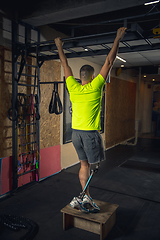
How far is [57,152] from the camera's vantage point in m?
4.80

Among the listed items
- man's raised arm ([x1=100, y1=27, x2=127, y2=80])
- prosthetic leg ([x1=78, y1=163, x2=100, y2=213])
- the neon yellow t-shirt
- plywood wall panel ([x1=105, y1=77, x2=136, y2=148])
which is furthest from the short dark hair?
plywood wall panel ([x1=105, y1=77, x2=136, y2=148])

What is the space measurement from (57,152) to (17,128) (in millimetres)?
1376

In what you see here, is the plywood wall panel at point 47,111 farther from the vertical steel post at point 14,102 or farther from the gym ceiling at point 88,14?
the vertical steel post at point 14,102

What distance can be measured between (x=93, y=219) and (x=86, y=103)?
4.12 ft

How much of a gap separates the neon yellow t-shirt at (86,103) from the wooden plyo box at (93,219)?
99cm

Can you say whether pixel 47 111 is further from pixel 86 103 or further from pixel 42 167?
pixel 86 103

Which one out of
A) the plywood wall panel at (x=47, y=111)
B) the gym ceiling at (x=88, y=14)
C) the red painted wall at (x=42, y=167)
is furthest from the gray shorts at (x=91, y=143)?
the plywood wall panel at (x=47, y=111)

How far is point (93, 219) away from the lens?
232 centimetres

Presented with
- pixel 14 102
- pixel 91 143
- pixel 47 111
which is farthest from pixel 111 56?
pixel 47 111

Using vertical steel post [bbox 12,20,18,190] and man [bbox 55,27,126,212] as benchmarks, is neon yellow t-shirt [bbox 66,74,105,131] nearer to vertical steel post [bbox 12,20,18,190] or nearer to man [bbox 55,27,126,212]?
man [bbox 55,27,126,212]

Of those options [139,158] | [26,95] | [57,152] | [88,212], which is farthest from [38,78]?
[139,158]

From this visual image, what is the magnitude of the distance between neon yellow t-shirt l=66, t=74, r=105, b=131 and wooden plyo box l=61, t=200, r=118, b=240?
0.99m

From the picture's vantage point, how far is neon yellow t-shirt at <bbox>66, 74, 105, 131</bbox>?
2176 mm

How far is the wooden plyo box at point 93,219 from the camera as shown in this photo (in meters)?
2.34
